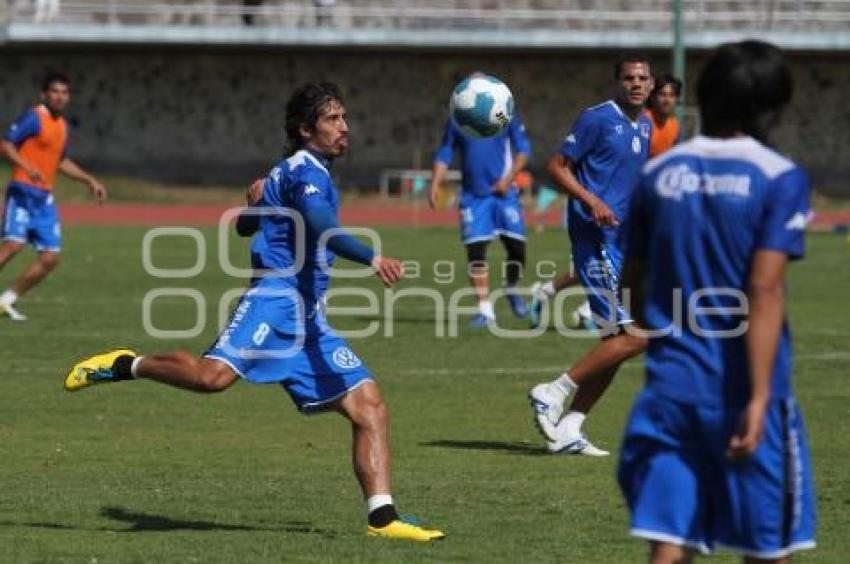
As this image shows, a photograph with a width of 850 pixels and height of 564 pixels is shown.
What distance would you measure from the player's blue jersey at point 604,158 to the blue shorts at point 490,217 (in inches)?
313

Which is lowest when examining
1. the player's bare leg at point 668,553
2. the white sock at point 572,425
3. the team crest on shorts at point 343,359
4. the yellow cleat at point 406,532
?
the white sock at point 572,425

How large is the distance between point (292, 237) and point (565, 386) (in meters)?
2.77

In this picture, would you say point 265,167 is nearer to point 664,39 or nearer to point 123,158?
point 123,158

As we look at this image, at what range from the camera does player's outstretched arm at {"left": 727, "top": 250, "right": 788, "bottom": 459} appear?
5633 mm

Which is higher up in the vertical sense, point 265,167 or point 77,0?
point 77,0

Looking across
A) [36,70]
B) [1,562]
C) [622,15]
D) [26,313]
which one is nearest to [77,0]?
[36,70]

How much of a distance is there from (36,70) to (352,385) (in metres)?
38.4

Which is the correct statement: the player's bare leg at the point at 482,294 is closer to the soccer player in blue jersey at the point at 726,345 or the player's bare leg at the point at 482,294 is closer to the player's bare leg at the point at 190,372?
the player's bare leg at the point at 190,372

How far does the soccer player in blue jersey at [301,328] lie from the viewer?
8867 millimetres

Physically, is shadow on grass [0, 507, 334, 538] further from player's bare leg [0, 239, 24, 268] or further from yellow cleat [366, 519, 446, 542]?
player's bare leg [0, 239, 24, 268]

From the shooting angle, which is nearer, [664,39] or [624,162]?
[624,162]

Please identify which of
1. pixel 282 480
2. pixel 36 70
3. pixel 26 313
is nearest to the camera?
pixel 282 480

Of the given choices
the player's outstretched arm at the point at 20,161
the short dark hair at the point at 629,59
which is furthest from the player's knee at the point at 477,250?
the short dark hair at the point at 629,59

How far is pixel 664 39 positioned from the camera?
145 ft
